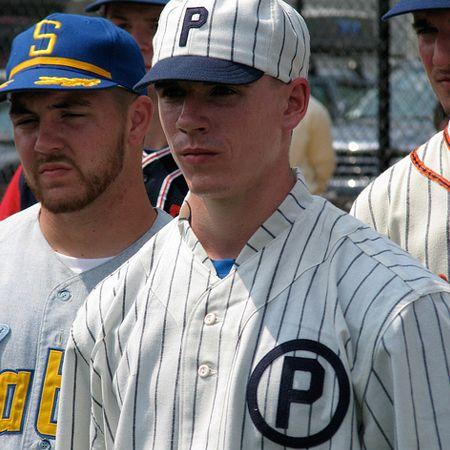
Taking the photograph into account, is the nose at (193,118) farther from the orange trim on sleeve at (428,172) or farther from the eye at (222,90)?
the orange trim on sleeve at (428,172)

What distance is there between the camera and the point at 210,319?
228 cm

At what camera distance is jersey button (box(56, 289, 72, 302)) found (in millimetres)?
3008

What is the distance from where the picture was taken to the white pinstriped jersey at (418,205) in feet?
9.55

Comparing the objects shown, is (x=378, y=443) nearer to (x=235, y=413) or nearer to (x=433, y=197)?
(x=235, y=413)

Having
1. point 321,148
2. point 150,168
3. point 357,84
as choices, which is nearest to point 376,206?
point 150,168

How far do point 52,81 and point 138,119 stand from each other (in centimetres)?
36

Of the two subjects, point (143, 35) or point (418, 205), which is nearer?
point (418, 205)

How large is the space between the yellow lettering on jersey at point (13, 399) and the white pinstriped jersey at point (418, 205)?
1.02 meters

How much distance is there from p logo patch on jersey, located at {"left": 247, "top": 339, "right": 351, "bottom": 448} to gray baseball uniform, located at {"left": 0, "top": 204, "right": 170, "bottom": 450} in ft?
2.95

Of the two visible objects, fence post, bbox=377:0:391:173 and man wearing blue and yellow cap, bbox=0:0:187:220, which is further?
fence post, bbox=377:0:391:173

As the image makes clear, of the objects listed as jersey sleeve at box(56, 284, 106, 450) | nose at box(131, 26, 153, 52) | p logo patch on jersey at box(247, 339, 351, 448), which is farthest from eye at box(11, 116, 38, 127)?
nose at box(131, 26, 153, 52)

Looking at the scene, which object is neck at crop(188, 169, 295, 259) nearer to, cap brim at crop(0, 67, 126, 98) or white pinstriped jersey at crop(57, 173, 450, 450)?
white pinstriped jersey at crop(57, 173, 450, 450)

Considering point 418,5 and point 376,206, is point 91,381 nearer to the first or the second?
point 376,206

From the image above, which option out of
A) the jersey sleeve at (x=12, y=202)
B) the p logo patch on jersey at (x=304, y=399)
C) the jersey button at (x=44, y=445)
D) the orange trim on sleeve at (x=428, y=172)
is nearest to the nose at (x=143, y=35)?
the jersey sleeve at (x=12, y=202)
